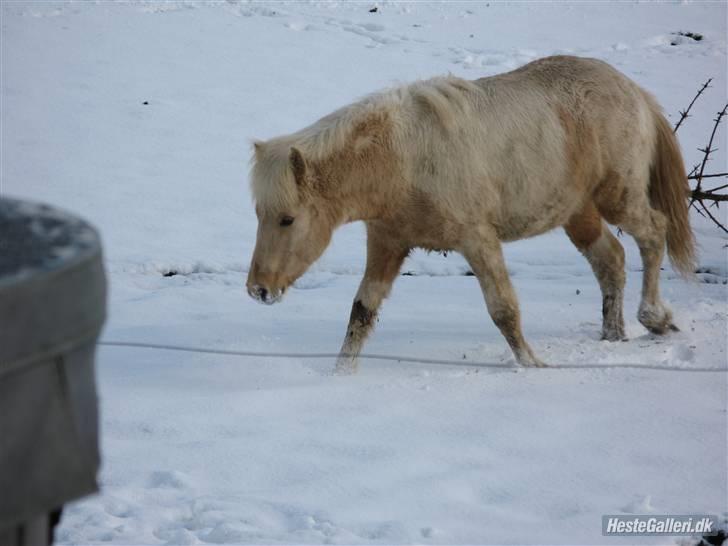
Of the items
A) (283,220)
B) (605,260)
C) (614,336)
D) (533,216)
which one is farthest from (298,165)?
(614,336)

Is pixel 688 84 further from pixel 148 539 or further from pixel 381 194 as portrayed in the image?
pixel 148 539

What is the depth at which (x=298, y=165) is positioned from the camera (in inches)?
195

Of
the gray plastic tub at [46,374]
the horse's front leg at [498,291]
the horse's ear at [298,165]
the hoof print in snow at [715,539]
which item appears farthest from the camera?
the horse's front leg at [498,291]

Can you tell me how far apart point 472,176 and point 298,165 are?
3.12 feet

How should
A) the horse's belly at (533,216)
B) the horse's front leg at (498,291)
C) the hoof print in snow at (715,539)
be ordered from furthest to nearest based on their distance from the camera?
the horse's belly at (533,216) → the horse's front leg at (498,291) → the hoof print in snow at (715,539)

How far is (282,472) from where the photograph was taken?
4.06 m

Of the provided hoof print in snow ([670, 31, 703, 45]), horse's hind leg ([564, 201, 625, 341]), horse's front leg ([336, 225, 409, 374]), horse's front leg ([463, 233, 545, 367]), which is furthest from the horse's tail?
hoof print in snow ([670, 31, 703, 45])

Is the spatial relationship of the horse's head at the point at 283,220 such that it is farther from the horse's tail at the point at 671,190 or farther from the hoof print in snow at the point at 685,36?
the hoof print in snow at the point at 685,36

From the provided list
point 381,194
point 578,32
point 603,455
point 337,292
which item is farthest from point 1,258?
point 578,32

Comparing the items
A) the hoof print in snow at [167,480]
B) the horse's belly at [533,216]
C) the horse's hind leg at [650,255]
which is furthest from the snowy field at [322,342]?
the horse's belly at [533,216]

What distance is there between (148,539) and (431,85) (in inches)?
120

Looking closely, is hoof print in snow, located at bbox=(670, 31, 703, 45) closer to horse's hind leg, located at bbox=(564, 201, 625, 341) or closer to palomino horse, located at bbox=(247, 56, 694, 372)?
palomino horse, located at bbox=(247, 56, 694, 372)

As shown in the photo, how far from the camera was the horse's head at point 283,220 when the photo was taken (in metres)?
4.97

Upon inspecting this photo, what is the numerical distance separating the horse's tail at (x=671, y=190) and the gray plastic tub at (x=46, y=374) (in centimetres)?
512
